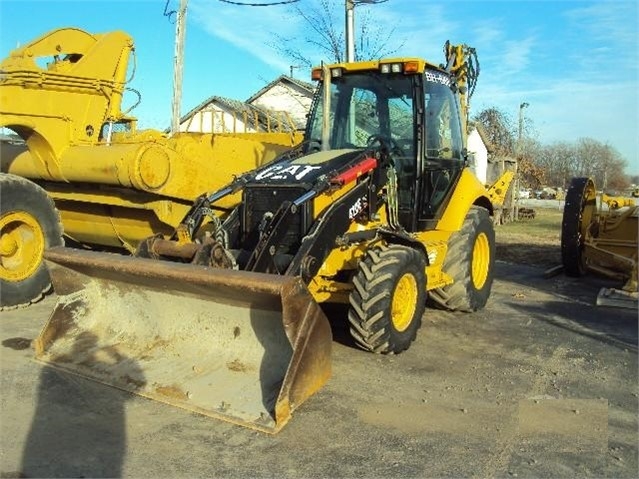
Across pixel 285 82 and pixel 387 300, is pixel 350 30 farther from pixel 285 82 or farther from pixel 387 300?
pixel 285 82

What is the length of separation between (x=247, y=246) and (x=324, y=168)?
97 centimetres

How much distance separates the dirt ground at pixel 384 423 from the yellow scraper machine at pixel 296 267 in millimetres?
198

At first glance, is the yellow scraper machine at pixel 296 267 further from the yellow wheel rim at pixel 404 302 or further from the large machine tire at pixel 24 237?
the large machine tire at pixel 24 237

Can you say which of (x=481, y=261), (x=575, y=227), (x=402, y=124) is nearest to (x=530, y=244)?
(x=575, y=227)

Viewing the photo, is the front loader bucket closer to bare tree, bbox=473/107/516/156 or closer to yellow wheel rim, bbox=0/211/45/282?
yellow wheel rim, bbox=0/211/45/282

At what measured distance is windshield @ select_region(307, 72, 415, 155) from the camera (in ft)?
20.9

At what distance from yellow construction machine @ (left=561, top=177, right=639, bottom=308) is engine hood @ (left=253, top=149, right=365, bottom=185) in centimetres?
504

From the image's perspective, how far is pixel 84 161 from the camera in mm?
7277

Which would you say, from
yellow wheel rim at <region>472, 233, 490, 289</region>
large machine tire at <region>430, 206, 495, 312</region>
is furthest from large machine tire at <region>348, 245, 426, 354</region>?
yellow wheel rim at <region>472, 233, 490, 289</region>

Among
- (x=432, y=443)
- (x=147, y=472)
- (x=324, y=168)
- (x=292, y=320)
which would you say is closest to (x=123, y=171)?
(x=324, y=168)

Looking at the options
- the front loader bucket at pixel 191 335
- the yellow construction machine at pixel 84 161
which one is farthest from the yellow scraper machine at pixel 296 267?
the yellow construction machine at pixel 84 161

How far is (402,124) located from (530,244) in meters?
9.10

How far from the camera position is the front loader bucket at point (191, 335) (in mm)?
4164

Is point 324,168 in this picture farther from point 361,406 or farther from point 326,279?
point 361,406
